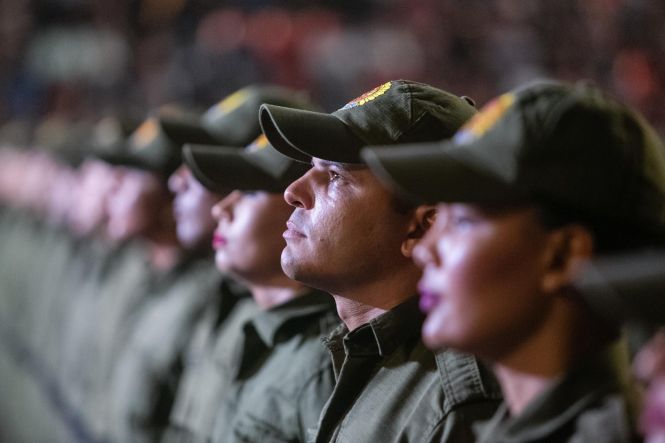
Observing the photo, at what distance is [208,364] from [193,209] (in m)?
0.49

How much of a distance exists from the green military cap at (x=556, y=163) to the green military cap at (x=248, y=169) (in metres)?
1.09

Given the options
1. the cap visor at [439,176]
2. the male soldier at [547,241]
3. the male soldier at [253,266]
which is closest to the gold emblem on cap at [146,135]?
the male soldier at [253,266]

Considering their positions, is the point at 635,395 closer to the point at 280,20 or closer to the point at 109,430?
the point at 109,430

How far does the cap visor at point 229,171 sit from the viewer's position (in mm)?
2393

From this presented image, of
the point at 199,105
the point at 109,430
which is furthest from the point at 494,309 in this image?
the point at 199,105

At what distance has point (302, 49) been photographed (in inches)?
364

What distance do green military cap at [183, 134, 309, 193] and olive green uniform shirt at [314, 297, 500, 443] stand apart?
0.59m

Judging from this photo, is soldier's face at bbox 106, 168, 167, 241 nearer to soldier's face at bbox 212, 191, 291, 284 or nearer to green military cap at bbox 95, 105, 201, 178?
green military cap at bbox 95, 105, 201, 178

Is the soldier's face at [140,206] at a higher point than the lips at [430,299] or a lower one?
lower

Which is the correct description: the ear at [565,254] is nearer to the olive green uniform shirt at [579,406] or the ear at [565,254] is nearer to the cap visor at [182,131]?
the olive green uniform shirt at [579,406]

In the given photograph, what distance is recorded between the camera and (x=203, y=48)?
9.68m

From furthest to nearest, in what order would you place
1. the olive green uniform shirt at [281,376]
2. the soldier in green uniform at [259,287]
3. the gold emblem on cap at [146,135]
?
the gold emblem on cap at [146,135]
the soldier in green uniform at [259,287]
the olive green uniform shirt at [281,376]

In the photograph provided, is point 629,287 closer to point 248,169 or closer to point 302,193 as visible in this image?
point 302,193

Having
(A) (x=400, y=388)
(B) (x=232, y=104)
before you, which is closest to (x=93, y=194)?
(B) (x=232, y=104)
